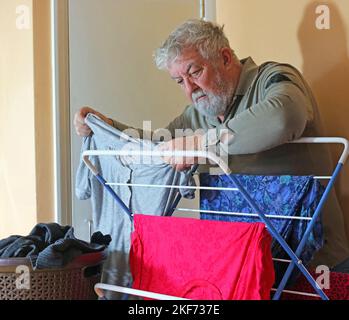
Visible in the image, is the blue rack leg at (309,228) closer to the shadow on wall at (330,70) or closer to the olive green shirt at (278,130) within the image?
the olive green shirt at (278,130)

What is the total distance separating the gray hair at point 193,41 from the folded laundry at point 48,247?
59 centimetres

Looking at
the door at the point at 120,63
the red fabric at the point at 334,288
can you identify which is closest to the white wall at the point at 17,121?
the door at the point at 120,63

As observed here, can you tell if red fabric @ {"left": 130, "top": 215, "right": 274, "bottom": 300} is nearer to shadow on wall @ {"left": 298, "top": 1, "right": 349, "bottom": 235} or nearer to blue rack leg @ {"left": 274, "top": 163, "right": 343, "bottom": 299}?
blue rack leg @ {"left": 274, "top": 163, "right": 343, "bottom": 299}

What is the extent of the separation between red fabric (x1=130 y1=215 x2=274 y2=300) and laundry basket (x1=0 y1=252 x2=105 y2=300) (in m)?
0.15

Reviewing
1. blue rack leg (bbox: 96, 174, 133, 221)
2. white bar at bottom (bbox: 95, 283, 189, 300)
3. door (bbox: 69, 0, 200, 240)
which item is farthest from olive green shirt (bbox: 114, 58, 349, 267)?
door (bbox: 69, 0, 200, 240)

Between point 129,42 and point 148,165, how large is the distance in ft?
2.93

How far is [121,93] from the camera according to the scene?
2.21 m

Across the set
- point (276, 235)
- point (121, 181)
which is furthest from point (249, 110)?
point (121, 181)

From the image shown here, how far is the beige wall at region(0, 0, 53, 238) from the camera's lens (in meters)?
2.11

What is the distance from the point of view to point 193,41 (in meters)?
1.50

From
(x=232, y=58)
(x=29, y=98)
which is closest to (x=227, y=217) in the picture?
(x=232, y=58)

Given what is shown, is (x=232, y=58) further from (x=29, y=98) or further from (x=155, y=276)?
(x=29, y=98)

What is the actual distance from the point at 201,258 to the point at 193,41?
64 cm

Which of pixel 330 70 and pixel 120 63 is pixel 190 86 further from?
pixel 120 63
